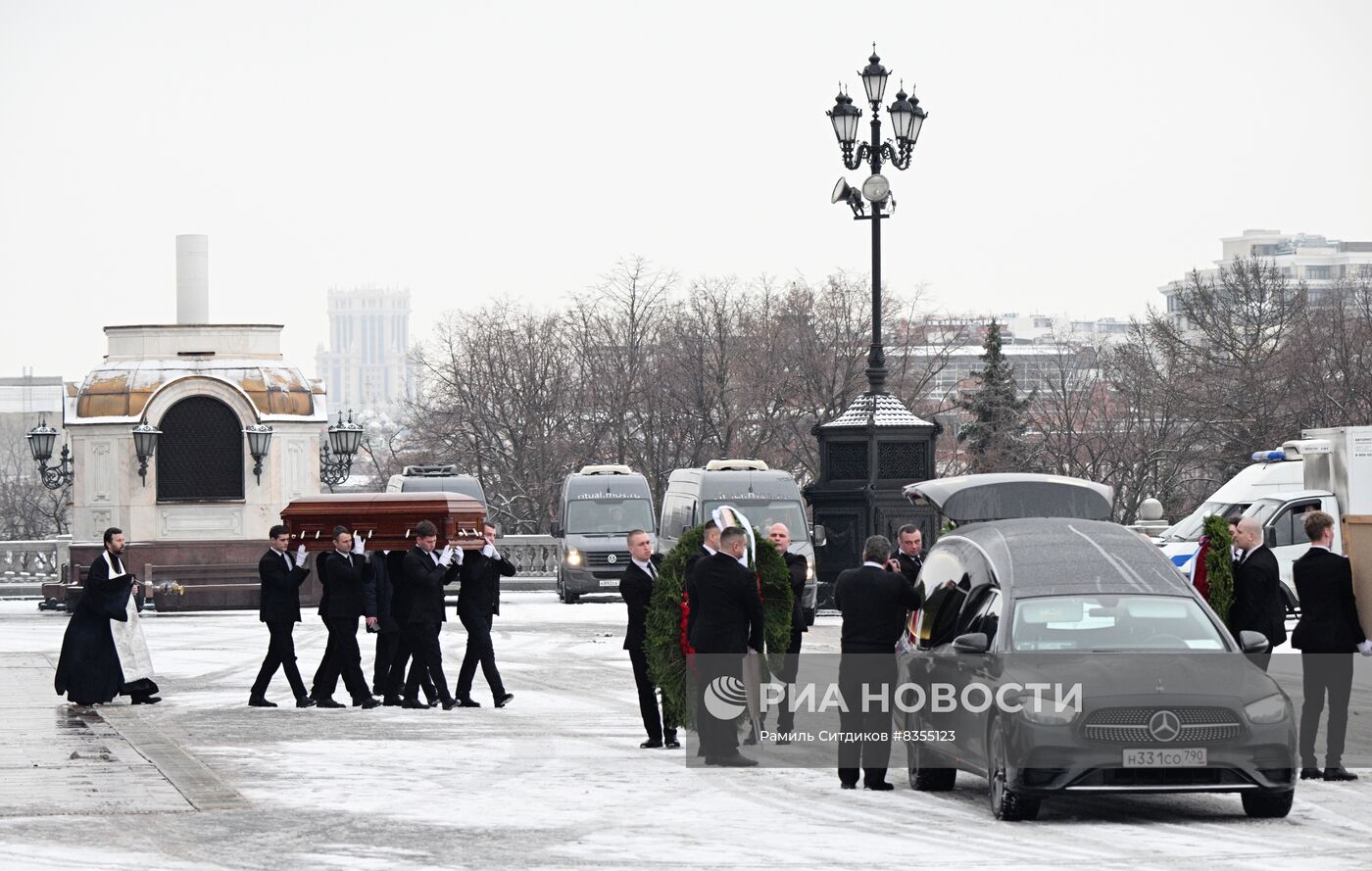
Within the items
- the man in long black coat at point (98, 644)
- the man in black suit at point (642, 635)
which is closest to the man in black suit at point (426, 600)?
the man in long black coat at point (98, 644)

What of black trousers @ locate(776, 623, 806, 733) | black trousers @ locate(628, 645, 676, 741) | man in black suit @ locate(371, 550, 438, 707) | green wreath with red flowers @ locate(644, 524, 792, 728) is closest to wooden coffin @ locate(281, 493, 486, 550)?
man in black suit @ locate(371, 550, 438, 707)

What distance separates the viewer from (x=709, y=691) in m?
15.1

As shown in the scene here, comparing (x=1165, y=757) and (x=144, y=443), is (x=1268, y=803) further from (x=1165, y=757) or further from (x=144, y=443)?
(x=144, y=443)

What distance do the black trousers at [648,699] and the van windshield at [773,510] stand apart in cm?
1934

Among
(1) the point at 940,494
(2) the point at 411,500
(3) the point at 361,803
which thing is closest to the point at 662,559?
(3) the point at 361,803

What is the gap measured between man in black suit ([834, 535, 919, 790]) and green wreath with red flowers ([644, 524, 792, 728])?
2.02 meters

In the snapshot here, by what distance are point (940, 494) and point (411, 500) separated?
7.80 meters

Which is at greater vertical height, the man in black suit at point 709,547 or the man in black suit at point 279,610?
the man in black suit at point 709,547

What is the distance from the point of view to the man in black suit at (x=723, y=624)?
1488 centimetres

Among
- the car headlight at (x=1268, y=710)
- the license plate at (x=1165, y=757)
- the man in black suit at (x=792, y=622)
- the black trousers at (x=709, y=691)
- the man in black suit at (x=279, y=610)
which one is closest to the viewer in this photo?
the license plate at (x=1165, y=757)

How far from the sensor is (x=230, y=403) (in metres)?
41.0

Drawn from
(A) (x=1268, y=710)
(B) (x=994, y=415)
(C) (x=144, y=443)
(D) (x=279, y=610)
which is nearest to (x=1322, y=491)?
(D) (x=279, y=610)

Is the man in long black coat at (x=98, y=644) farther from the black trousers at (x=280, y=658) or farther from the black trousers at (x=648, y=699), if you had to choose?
the black trousers at (x=648, y=699)

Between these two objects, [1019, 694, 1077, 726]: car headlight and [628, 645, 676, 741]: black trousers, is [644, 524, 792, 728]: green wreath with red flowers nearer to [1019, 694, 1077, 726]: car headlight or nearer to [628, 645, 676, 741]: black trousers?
[628, 645, 676, 741]: black trousers
